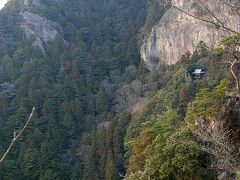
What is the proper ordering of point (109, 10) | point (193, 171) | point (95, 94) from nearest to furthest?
point (193, 171) → point (95, 94) → point (109, 10)

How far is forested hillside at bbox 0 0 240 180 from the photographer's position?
78.8 feet

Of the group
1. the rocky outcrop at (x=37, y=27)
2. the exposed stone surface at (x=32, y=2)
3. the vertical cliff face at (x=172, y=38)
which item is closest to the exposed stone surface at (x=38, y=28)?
the rocky outcrop at (x=37, y=27)

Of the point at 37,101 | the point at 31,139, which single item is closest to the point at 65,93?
the point at 37,101

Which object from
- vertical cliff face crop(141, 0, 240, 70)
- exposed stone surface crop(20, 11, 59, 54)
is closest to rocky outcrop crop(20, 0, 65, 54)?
exposed stone surface crop(20, 11, 59, 54)

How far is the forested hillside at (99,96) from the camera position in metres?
24.0

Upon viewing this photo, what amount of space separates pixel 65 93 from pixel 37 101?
538cm

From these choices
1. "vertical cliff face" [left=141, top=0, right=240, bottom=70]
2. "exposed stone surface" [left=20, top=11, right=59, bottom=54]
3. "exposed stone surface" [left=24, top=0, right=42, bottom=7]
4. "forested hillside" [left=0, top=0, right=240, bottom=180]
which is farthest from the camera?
"exposed stone surface" [left=24, top=0, right=42, bottom=7]

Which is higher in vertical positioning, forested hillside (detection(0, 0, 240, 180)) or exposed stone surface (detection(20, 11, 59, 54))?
exposed stone surface (detection(20, 11, 59, 54))

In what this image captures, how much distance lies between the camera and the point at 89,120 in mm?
63469

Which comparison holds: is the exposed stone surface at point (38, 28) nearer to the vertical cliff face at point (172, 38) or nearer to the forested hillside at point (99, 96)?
the forested hillside at point (99, 96)

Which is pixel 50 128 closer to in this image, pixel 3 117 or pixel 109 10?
pixel 3 117

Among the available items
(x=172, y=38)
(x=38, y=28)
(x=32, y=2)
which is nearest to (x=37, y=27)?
(x=38, y=28)

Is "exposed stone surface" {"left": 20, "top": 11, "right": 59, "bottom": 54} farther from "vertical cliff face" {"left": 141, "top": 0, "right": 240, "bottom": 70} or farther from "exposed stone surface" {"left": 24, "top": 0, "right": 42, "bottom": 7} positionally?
"vertical cliff face" {"left": 141, "top": 0, "right": 240, "bottom": 70}

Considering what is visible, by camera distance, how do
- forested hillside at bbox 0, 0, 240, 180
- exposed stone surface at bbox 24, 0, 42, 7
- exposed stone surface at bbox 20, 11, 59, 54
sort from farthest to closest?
1. exposed stone surface at bbox 24, 0, 42, 7
2. exposed stone surface at bbox 20, 11, 59, 54
3. forested hillside at bbox 0, 0, 240, 180
